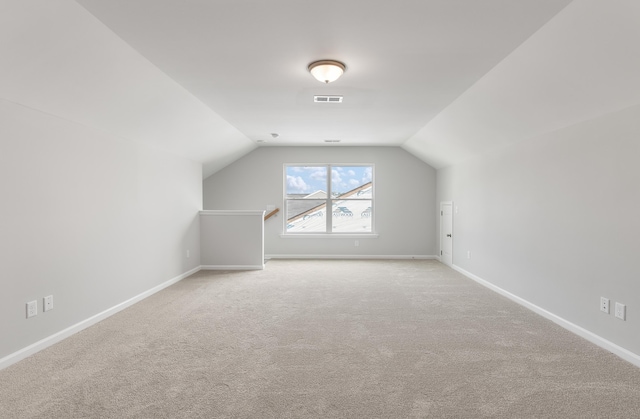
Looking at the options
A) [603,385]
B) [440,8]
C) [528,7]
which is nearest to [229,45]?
Answer: [440,8]

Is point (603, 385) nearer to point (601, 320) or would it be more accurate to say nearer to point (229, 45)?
point (601, 320)

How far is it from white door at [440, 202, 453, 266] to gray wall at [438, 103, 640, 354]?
1424 mm

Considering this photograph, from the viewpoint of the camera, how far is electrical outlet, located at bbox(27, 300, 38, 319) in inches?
105

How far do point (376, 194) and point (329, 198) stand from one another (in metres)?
1.05

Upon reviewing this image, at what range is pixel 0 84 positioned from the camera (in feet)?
7.57

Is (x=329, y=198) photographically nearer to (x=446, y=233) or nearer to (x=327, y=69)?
(x=446, y=233)

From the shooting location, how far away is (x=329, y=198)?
7.52 metres

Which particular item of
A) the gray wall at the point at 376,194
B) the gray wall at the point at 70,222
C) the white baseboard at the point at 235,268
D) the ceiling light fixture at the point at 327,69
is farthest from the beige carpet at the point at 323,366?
the gray wall at the point at 376,194

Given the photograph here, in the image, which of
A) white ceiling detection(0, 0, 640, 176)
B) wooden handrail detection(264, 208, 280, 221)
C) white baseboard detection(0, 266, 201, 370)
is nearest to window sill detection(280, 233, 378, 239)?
wooden handrail detection(264, 208, 280, 221)

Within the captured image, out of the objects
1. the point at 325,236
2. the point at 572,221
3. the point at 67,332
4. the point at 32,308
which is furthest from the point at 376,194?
the point at 32,308

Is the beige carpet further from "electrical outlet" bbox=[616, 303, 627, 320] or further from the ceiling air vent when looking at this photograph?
the ceiling air vent

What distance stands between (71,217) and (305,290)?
2859 mm

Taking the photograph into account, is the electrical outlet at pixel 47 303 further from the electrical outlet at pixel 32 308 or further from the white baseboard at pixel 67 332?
the white baseboard at pixel 67 332

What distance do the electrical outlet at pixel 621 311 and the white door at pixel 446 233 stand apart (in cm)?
369
